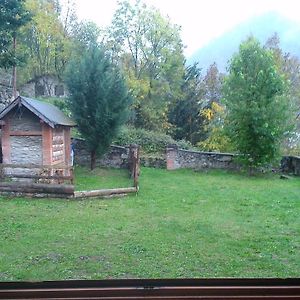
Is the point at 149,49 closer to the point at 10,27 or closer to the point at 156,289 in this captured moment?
the point at 10,27

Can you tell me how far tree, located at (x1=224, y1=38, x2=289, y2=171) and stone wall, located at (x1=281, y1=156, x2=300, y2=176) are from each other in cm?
14

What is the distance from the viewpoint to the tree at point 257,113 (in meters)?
3.49

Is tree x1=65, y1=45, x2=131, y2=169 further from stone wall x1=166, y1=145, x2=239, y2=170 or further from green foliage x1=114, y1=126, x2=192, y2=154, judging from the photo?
stone wall x1=166, y1=145, x2=239, y2=170

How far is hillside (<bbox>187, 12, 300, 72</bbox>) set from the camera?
1316 millimetres

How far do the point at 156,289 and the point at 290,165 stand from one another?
163 inches

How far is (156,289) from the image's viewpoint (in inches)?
25.1

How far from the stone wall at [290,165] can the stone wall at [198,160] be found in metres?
0.58

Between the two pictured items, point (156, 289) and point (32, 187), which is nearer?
point (156, 289)

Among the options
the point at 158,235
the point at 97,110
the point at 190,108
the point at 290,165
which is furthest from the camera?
the point at 97,110

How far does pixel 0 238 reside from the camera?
208 cm

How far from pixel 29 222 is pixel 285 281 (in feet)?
6.99

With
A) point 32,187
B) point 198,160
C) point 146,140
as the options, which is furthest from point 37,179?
point 198,160

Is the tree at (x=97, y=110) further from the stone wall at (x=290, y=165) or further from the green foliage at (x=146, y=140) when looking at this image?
the stone wall at (x=290, y=165)

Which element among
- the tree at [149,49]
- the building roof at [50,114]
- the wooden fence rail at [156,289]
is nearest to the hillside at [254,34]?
the tree at [149,49]
